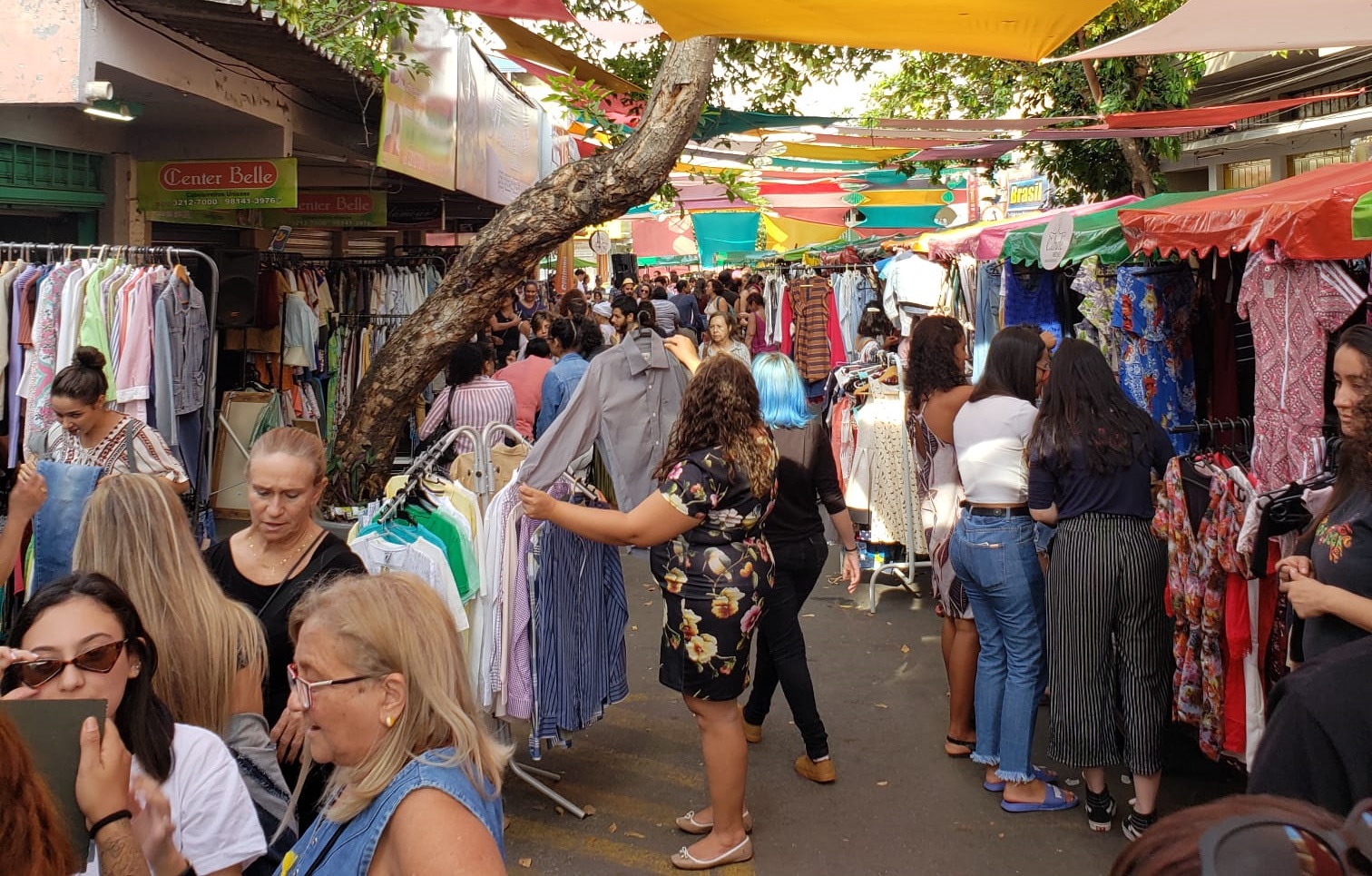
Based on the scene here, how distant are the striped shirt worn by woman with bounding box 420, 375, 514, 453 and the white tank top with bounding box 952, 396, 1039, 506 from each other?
382cm

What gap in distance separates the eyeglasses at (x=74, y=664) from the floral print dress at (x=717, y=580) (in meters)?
2.26

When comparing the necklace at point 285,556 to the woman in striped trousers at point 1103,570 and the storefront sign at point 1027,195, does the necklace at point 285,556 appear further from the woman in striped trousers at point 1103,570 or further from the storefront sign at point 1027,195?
the storefront sign at point 1027,195

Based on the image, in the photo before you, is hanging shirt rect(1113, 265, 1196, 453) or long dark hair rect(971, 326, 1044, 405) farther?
hanging shirt rect(1113, 265, 1196, 453)

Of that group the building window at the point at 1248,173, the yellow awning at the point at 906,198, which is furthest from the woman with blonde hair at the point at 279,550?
the yellow awning at the point at 906,198

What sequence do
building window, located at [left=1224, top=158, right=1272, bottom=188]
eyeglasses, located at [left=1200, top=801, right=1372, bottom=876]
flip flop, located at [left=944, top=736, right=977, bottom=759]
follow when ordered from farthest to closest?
building window, located at [left=1224, top=158, right=1272, bottom=188], flip flop, located at [left=944, top=736, right=977, bottom=759], eyeglasses, located at [left=1200, top=801, right=1372, bottom=876]

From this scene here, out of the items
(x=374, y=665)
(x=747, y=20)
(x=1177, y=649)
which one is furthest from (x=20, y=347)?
(x=1177, y=649)

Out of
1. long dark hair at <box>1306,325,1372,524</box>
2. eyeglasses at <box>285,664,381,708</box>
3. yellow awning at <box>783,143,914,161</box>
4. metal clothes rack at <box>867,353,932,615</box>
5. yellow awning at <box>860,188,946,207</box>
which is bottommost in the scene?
metal clothes rack at <box>867,353,932,615</box>

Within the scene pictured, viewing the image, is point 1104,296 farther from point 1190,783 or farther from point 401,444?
point 401,444

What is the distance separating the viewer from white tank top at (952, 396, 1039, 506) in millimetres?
5113

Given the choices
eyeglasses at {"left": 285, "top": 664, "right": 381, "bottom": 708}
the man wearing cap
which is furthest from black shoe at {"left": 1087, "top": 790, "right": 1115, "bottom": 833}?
the man wearing cap

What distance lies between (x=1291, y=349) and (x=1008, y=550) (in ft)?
4.70

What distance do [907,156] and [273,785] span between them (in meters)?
10.7

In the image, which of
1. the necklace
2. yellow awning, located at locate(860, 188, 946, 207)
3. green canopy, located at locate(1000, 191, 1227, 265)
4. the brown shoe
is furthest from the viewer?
yellow awning, located at locate(860, 188, 946, 207)

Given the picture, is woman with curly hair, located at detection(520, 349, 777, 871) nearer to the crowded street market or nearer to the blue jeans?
the crowded street market
